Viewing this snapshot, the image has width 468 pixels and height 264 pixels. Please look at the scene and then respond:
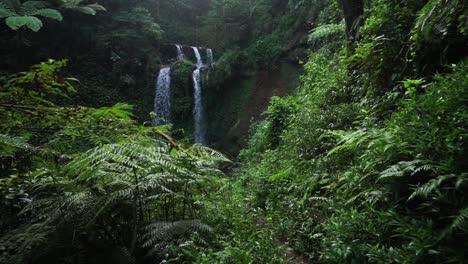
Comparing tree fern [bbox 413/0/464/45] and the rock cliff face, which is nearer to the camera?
tree fern [bbox 413/0/464/45]

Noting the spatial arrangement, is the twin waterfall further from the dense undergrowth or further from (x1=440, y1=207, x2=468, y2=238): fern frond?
(x1=440, y1=207, x2=468, y2=238): fern frond

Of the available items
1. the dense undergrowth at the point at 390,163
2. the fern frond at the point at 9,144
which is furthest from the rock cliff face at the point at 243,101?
the fern frond at the point at 9,144

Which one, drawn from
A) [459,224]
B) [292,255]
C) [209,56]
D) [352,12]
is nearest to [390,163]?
[459,224]

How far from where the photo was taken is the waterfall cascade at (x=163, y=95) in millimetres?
17031

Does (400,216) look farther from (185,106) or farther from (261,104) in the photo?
(185,106)

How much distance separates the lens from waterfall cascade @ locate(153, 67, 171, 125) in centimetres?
1703

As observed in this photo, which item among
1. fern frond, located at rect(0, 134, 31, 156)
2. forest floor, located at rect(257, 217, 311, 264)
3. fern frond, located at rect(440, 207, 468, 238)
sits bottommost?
forest floor, located at rect(257, 217, 311, 264)

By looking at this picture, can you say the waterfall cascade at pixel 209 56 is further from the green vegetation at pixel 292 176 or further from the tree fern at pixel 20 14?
the green vegetation at pixel 292 176

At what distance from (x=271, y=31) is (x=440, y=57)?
1373cm

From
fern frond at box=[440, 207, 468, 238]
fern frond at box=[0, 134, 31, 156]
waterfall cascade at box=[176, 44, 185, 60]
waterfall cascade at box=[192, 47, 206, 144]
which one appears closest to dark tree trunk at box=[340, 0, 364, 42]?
fern frond at box=[440, 207, 468, 238]

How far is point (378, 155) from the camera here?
265 centimetres

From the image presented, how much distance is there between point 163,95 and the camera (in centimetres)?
1748

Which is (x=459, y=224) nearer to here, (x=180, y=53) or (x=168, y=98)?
(x=168, y=98)

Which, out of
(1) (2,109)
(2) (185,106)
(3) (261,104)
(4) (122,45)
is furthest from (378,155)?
(4) (122,45)
